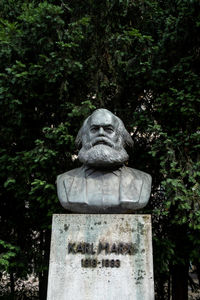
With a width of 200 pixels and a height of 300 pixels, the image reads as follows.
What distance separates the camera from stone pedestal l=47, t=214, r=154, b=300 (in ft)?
9.71

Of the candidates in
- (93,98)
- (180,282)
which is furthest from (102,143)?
(180,282)

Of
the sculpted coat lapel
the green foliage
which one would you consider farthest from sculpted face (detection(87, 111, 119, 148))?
the green foliage

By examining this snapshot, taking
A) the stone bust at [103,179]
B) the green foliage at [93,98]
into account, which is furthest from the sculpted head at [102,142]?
the green foliage at [93,98]

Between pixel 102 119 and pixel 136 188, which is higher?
pixel 102 119

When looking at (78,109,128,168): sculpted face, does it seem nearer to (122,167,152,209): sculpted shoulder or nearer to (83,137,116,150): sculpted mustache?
(83,137,116,150): sculpted mustache

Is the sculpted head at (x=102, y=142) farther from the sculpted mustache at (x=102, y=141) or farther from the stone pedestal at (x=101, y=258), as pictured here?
the stone pedestal at (x=101, y=258)

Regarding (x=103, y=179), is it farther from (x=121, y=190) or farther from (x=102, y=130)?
(x=102, y=130)

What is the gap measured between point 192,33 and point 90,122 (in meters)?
2.43

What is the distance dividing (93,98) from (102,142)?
6.88 ft

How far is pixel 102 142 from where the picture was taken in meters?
3.41

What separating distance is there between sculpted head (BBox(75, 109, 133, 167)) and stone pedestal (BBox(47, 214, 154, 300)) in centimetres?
56

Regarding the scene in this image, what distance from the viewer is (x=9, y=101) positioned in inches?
185

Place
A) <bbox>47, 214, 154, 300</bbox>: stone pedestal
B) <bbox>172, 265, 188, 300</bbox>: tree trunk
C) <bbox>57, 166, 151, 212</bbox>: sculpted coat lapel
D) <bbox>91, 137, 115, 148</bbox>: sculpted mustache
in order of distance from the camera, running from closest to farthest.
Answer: <bbox>47, 214, 154, 300</bbox>: stone pedestal, <bbox>57, 166, 151, 212</bbox>: sculpted coat lapel, <bbox>91, 137, 115, 148</bbox>: sculpted mustache, <bbox>172, 265, 188, 300</bbox>: tree trunk

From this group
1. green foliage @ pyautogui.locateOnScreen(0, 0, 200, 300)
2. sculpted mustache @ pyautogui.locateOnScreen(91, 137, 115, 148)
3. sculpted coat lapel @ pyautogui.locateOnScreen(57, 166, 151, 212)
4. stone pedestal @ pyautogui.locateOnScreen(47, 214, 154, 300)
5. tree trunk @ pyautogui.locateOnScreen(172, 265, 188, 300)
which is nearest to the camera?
stone pedestal @ pyautogui.locateOnScreen(47, 214, 154, 300)
